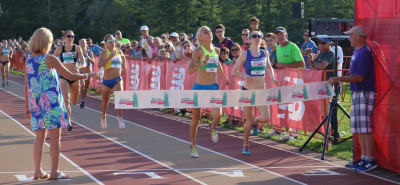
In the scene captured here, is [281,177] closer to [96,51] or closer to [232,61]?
[232,61]

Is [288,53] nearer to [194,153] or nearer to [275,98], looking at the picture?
[275,98]

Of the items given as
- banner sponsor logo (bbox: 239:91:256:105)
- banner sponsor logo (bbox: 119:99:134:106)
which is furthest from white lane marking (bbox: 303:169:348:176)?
banner sponsor logo (bbox: 119:99:134:106)

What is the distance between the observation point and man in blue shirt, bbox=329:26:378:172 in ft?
31.4

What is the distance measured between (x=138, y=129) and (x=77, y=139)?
6.64 feet

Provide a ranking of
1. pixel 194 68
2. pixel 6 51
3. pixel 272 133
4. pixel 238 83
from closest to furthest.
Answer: pixel 194 68 → pixel 272 133 → pixel 238 83 → pixel 6 51

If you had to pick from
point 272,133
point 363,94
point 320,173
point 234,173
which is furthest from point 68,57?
point 363,94

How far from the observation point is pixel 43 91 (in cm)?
853

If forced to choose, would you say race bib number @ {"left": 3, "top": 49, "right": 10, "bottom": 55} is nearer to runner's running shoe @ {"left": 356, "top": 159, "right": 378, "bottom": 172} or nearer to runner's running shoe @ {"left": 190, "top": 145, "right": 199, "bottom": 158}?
runner's running shoe @ {"left": 190, "top": 145, "right": 199, "bottom": 158}

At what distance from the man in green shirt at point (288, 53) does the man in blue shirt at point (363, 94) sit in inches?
128

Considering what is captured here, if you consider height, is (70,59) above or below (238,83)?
above

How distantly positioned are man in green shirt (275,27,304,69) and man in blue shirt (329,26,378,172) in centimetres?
324

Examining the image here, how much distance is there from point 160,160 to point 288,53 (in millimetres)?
3985

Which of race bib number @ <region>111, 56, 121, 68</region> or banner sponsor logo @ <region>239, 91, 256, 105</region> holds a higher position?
race bib number @ <region>111, 56, 121, 68</region>

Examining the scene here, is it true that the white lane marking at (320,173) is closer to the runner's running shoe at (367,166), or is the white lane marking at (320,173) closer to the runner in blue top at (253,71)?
the runner's running shoe at (367,166)
